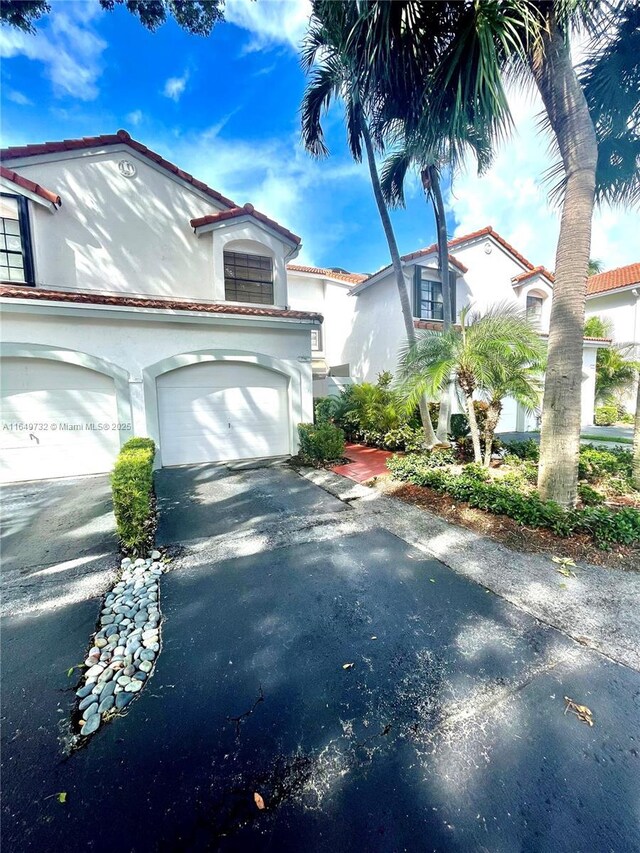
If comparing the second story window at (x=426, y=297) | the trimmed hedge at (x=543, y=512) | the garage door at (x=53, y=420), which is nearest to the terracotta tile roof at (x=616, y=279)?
the second story window at (x=426, y=297)

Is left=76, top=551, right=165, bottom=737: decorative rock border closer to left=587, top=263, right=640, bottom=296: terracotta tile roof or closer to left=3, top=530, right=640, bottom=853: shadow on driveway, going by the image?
left=3, top=530, right=640, bottom=853: shadow on driveway

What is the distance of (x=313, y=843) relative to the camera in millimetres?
1609

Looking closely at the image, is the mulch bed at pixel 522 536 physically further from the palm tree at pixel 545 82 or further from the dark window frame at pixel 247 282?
the dark window frame at pixel 247 282

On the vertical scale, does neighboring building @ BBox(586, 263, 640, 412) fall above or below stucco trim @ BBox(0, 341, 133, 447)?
above

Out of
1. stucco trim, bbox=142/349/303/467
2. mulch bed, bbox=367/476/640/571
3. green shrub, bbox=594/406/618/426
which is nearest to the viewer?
mulch bed, bbox=367/476/640/571

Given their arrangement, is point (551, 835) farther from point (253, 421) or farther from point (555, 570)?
point (253, 421)

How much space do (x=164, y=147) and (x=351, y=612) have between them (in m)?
13.2

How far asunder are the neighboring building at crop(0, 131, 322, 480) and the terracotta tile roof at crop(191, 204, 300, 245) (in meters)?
0.03

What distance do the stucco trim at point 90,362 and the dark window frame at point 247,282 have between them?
421 cm

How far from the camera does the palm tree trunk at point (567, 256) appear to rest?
188 inches

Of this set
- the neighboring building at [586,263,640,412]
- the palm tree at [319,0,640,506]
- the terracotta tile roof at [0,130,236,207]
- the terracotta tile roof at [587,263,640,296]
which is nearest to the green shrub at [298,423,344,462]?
the palm tree at [319,0,640,506]

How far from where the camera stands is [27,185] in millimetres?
8516

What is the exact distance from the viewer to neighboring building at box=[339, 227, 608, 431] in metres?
13.0

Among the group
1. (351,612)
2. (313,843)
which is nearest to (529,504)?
(351,612)
